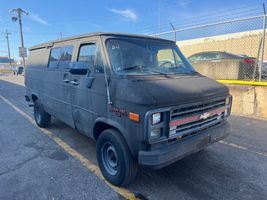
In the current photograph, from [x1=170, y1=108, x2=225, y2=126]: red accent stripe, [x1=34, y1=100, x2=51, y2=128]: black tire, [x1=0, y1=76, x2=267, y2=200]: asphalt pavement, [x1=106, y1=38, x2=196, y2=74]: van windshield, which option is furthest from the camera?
[x1=34, y1=100, x2=51, y2=128]: black tire

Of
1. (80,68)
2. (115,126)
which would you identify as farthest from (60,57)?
(115,126)

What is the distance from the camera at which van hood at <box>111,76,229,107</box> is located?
254 centimetres

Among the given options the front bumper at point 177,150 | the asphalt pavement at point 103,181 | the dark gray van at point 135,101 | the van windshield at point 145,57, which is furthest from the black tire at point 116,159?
the van windshield at point 145,57

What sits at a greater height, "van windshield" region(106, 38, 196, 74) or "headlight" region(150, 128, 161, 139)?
"van windshield" region(106, 38, 196, 74)

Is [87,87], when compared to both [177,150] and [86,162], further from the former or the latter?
[177,150]

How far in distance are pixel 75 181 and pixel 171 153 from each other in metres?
1.65

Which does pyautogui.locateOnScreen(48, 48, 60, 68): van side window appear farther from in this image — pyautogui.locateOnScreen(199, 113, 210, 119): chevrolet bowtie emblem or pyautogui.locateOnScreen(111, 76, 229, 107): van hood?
pyautogui.locateOnScreen(199, 113, 210, 119): chevrolet bowtie emblem

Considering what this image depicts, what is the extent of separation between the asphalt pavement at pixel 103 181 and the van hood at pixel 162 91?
1.33m

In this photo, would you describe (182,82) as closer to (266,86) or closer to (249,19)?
(266,86)

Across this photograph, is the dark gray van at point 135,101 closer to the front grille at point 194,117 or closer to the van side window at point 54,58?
the front grille at point 194,117

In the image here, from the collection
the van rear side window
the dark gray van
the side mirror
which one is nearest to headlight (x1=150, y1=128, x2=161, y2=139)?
the dark gray van

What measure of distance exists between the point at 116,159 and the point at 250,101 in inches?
229

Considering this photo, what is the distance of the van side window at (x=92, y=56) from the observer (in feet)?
10.8

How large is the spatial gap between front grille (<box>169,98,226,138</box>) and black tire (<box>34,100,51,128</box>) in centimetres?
423
